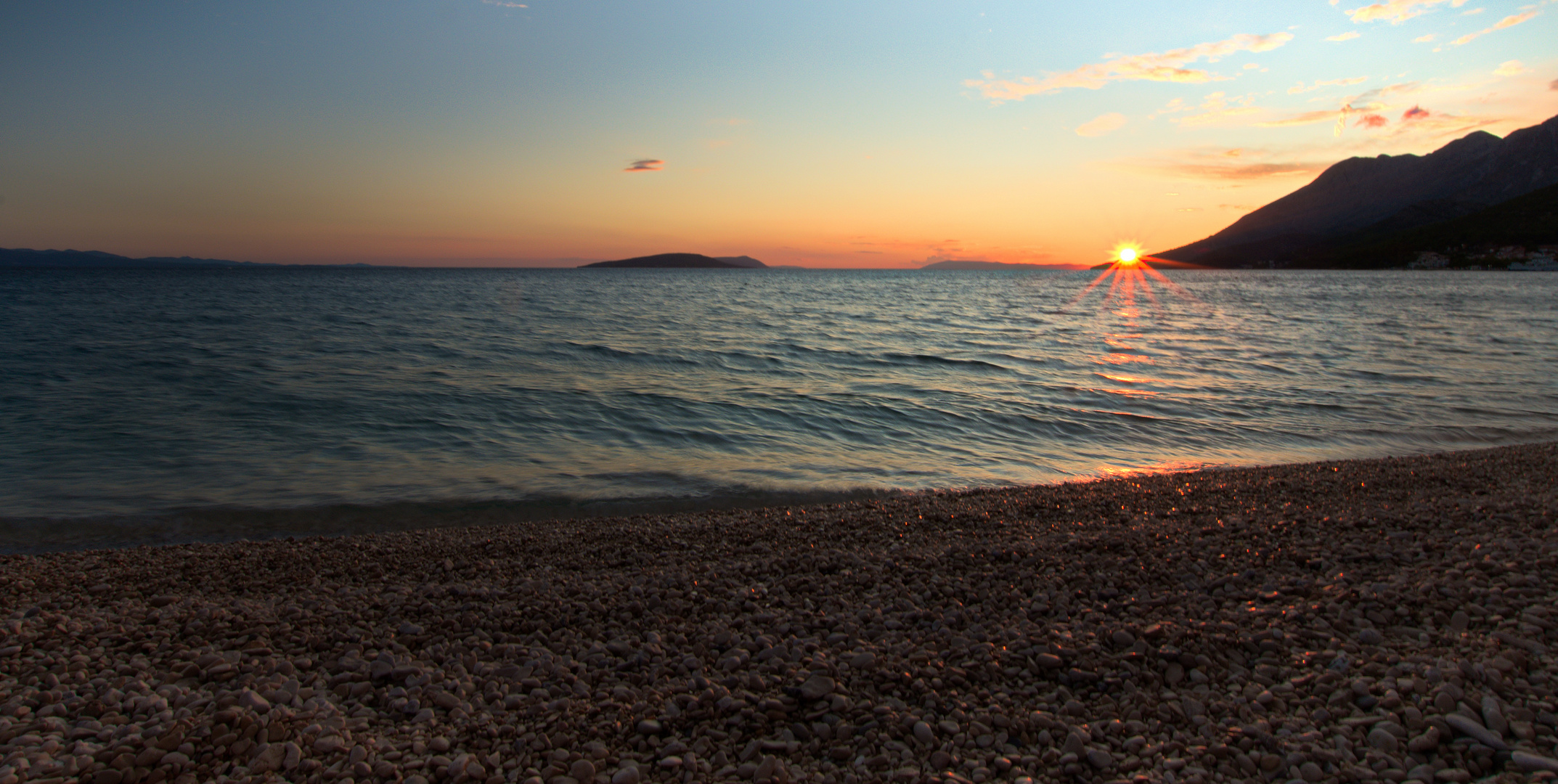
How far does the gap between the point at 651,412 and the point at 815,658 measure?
33.3ft

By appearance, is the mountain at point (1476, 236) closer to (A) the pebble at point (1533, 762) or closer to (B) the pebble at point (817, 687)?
(A) the pebble at point (1533, 762)

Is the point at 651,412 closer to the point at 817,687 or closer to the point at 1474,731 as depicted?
the point at 817,687

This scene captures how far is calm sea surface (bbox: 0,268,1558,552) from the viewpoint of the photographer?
8.73 meters

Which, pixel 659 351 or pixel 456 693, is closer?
pixel 456 693

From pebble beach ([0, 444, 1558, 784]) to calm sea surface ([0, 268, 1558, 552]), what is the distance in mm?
2516

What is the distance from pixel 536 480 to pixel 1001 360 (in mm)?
15712

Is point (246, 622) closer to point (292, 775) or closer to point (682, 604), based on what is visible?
point (292, 775)

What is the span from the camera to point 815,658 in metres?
3.96

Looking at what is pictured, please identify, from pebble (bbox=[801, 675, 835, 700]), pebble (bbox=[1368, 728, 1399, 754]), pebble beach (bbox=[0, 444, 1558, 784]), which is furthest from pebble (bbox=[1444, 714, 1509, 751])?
pebble (bbox=[801, 675, 835, 700])

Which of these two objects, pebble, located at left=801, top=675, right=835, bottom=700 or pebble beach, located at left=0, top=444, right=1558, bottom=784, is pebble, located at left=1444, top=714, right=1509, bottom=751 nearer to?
pebble beach, located at left=0, top=444, right=1558, bottom=784

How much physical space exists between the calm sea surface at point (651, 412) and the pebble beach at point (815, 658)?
99.0 inches

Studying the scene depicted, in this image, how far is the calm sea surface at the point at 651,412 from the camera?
8734 mm

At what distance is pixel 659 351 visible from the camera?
23141 millimetres

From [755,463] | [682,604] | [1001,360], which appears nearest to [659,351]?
[1001,360]
